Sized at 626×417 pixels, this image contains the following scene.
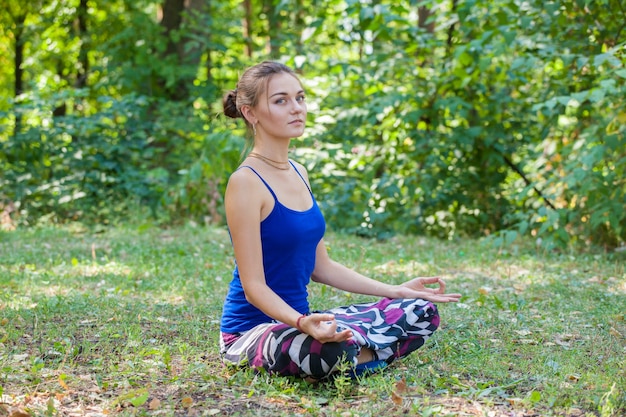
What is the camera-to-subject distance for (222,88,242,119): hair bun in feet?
10.8

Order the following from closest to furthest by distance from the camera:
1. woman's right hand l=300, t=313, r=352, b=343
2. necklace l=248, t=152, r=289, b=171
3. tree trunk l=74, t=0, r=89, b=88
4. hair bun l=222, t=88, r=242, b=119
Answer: woman's right hand l=300, t=313, r=352, b=343, necklace l=248, t=152, r=289, b=171, hair bun l=222, t=88, r=242, b=119, tree trunk l=74, t=0, r=89, b=88

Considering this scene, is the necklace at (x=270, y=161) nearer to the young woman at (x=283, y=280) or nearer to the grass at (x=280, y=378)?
the young woman at (x=283, y=280)

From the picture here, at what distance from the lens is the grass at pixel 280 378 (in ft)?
8.98

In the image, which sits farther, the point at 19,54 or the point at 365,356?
the point at 19,54

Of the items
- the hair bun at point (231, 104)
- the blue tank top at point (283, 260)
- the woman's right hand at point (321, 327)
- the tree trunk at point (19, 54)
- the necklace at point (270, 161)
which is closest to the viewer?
the woman's right hand at point (321, 327)

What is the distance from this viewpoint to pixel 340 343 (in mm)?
2846

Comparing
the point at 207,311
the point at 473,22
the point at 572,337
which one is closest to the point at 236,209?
the point at 207,311

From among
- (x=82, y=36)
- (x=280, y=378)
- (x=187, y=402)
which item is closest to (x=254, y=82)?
(x=280, y=378)

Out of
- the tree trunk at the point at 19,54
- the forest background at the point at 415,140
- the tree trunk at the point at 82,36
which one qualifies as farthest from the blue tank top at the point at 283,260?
the tree trunk at the point at 19,54

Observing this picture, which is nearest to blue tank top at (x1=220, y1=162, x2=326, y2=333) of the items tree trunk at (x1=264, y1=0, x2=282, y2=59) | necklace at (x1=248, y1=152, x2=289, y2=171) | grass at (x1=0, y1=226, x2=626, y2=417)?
necklace at (x1=248, y1=152, x2=289, y2=171)

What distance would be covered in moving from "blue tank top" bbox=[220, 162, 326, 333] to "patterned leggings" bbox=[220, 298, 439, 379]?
78mm

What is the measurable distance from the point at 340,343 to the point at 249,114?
1088 mm

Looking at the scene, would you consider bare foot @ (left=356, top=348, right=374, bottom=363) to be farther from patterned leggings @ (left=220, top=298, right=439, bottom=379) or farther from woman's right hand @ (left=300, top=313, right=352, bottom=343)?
woman's right hand @ (left=300, top=313, right=352, bottom=343)

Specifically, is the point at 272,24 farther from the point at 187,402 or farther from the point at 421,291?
the point at 187,402
